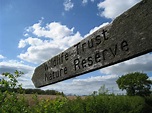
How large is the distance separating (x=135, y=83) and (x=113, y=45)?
33.3 m

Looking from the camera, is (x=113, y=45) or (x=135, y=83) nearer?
(x=113, y=45)

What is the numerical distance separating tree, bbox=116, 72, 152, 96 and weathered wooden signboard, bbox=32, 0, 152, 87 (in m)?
31.8

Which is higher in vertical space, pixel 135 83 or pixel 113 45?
pixel 135 83

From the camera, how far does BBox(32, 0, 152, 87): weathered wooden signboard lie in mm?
1643

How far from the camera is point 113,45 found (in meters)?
1.86

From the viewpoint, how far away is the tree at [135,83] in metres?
33.4

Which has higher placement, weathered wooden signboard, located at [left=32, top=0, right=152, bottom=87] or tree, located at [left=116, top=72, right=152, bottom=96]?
tree, located at [left=116, top=72, right=152, bottom=96]

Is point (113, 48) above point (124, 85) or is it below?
below

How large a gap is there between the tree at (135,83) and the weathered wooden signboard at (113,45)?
104ft

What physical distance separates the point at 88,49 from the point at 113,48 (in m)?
0.30

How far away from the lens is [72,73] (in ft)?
7.62

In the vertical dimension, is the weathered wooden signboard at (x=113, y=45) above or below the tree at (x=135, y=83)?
below

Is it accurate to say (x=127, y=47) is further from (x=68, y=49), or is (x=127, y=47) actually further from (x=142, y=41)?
(x=68, y=49)

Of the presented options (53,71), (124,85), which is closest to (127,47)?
(53,71)
